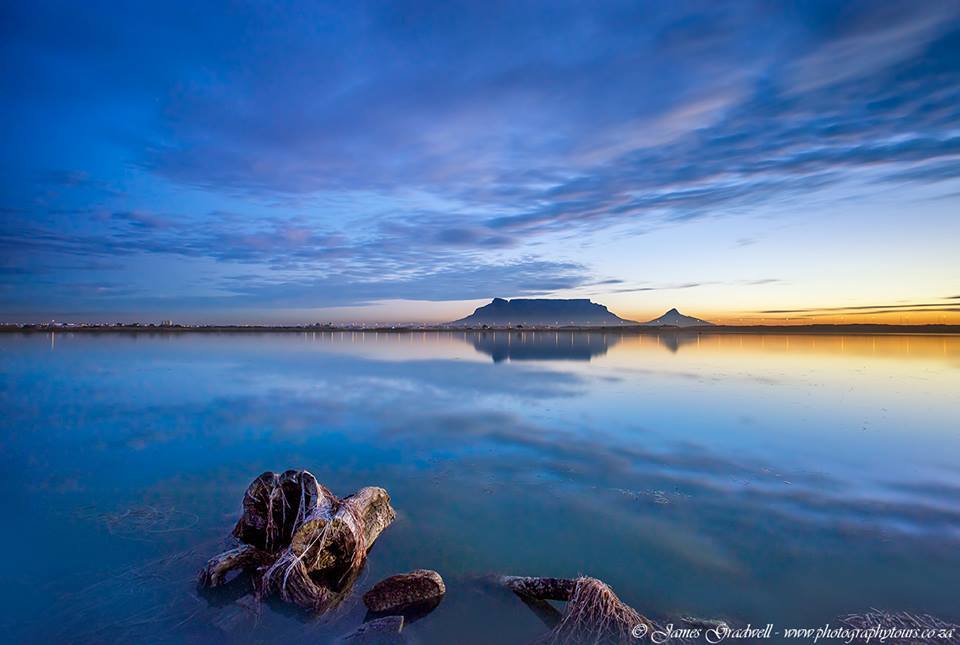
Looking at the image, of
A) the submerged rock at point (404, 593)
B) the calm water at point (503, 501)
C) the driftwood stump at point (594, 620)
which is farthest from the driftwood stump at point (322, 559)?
the driftwood stump at point (594, 620)


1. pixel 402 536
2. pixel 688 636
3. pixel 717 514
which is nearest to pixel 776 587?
pixel 688 636

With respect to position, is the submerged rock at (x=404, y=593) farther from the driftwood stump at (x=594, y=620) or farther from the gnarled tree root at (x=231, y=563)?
the gnarled tree root at (x=231, y=563)

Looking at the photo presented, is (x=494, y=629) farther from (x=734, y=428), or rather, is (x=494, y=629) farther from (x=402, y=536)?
(x=734, y=428)

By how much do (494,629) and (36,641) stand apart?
13.5 ft

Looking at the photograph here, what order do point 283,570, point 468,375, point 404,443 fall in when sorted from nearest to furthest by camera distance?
point 283,570 < point 404,443 < point 468,375

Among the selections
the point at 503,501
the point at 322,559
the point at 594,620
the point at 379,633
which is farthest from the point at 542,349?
the point at 379,633

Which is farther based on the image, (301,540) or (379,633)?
(301,540)

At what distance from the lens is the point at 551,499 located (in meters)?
7.79

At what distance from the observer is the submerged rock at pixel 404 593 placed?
15.6ft

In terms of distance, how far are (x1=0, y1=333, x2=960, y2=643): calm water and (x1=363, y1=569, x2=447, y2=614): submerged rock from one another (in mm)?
197

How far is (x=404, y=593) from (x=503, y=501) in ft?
10.4

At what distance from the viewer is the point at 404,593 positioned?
4.79 meters

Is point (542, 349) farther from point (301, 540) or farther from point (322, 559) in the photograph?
point (301, 540)

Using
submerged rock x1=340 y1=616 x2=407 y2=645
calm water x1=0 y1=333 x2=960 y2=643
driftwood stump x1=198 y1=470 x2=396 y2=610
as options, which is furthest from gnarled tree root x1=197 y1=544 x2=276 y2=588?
submerged rock x1=340 y1=616 x2=407 y2=645
